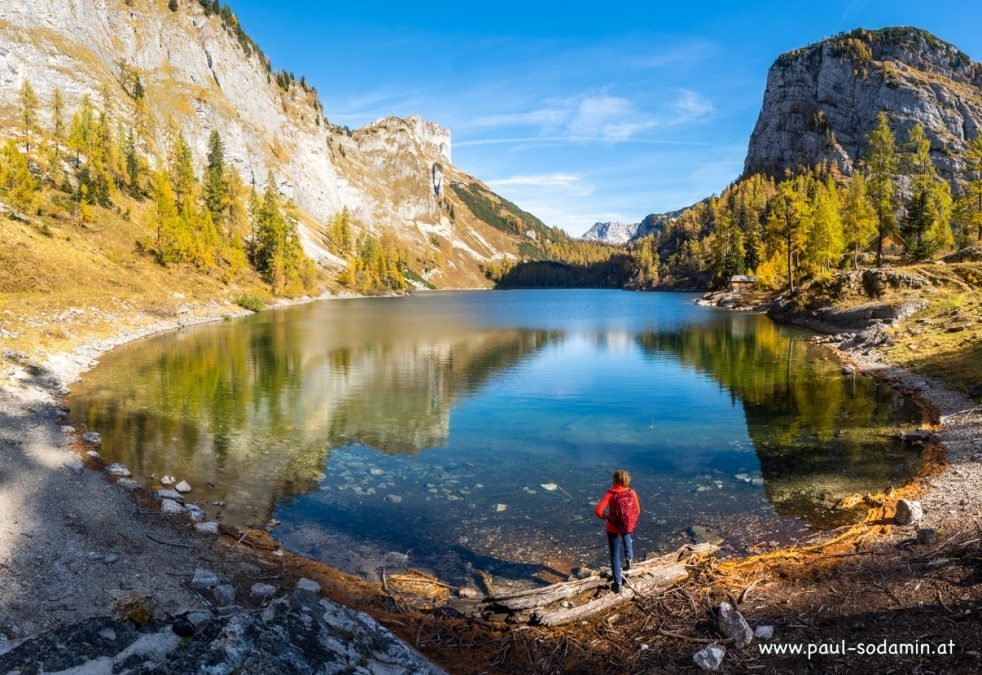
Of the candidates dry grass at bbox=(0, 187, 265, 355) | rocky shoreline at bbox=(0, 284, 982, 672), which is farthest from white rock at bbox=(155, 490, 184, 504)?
dry grass at bbox=(0, 187, 265, 355)

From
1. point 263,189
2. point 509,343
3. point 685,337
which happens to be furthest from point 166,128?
point 685,337

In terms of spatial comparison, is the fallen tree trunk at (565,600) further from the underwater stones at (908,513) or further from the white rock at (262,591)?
the underwater stones at (908,513)

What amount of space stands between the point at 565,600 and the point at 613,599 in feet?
3.19

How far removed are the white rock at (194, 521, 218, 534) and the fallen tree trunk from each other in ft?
25.4

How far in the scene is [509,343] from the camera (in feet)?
204

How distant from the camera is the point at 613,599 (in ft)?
35.9

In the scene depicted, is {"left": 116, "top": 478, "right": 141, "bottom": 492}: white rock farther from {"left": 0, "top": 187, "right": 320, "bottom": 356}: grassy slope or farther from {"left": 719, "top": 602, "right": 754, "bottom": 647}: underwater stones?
{"left": 0, "top": 187, "right": 320, "bottom": 356}: grassy slope

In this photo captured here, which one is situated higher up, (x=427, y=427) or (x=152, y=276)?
(x=152, y=276)

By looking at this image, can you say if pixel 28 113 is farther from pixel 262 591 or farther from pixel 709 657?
pixel 709 657

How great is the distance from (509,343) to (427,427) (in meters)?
35.1

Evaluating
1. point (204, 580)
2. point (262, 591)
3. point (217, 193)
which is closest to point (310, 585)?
point (262, 591)

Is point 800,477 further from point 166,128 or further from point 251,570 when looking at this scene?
point 166,128

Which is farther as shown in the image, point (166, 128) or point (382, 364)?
point (166, 128)

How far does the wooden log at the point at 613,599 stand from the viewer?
10.4m
